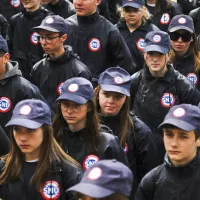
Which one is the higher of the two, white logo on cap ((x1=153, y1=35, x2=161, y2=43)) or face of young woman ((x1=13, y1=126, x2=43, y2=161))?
white logo on cap ((x1=153, y1=35, x2=161, y2=43))

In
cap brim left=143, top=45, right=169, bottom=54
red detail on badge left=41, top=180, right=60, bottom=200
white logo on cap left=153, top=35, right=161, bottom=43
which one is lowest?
red detail on badge left=41, top=180, right=60, bottom=200

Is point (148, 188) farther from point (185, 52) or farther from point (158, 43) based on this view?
point (185, 52)

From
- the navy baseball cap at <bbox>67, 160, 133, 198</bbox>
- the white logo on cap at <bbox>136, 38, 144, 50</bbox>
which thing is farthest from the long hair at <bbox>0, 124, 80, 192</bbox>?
the white logo on cap at <bbox>136, 38, 144, 50</bbox>

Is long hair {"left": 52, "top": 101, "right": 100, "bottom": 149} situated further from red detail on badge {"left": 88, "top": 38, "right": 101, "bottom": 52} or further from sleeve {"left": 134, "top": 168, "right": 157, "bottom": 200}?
red detail on badge {"left": 88, "top": 38, "right": 101, "bottom": 52}

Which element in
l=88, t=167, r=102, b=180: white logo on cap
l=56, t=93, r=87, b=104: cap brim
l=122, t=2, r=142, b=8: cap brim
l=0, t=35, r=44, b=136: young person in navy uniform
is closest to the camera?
l=88, t=167, r=102, b=180: white logo on cap

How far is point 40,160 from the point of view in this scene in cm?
503

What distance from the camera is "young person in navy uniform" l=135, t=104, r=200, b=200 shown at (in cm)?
496

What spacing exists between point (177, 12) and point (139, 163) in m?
4.37

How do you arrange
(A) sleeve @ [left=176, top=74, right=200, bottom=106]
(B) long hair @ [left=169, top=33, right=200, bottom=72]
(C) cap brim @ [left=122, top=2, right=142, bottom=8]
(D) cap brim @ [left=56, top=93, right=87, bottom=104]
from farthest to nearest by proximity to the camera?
1. (C) cap brim @ [left=122, top=2, right=142, bottom=8]
2. (B) long hair @ [left=169, top=33, right=200, bottom=72]
3. (A) sleeve @ [left=176, top=74, right=200, bottom=106]
4. (D) cap brim @ [left=56, top=93, right=87, bottom=104]

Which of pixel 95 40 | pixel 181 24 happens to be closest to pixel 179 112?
pixel 95 40

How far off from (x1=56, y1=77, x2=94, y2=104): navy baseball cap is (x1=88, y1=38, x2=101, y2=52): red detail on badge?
7.34 feet

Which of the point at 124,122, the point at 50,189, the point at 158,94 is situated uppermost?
the point at 158,94

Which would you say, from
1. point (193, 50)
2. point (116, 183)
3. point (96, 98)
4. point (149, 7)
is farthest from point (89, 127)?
point (149, 7)

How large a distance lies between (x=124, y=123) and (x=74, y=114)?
65 cm
